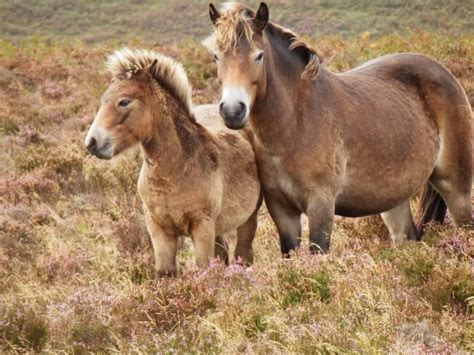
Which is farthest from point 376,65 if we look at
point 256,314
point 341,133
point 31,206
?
point 31,206

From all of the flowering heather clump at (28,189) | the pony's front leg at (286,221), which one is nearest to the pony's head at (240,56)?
the pony's front leg at (286,221)

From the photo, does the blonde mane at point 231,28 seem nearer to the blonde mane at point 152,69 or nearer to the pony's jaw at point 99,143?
the blonde mane at point 152,69

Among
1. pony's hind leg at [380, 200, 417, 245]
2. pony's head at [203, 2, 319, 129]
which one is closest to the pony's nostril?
pony's head at [203, 2, 319, 129]

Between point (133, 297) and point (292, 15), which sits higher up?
point (133, 297)

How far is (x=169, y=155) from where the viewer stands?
18.1ft

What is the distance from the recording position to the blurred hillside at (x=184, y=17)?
37.6 m

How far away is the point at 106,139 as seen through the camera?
5.20 m

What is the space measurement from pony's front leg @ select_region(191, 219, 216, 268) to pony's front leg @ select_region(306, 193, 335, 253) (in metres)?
0.80

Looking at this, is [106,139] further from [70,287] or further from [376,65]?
[376,65]

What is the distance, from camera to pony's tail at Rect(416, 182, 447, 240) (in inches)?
264

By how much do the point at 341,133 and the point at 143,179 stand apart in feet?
5.33

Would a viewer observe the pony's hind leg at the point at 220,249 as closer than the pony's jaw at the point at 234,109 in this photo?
No

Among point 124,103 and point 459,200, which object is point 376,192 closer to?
point 459,200

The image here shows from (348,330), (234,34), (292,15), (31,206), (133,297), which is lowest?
(292,15)
